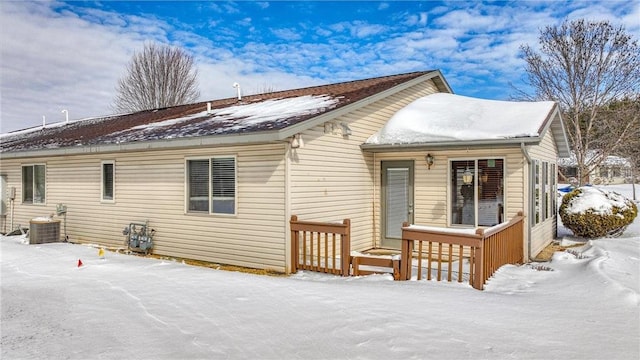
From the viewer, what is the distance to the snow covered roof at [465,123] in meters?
8.38

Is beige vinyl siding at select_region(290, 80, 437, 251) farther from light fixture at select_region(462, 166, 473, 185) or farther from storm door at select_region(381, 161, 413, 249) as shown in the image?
light fixture at select_region(462, 166, 473, 185)

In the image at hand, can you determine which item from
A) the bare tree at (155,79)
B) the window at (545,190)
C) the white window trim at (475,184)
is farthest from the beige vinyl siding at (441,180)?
the bare tree at (155,79)

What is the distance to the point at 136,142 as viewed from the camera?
29.5 ft

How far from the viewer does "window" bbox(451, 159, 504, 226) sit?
8641 millimetres

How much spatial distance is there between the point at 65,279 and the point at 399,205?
6786 millimetres

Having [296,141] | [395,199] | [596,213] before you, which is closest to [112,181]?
[296,141]

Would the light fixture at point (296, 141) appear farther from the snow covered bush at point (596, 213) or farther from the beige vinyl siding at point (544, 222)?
the snow covered bush at point (596, 213)

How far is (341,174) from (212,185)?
2667 mm

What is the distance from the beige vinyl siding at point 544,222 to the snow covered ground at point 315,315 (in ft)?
6.33

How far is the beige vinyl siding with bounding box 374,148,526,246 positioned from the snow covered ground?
184 cm

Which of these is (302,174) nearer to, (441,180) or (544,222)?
(441,180)

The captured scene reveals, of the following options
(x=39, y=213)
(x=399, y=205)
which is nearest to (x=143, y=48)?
(x=39, y=213)

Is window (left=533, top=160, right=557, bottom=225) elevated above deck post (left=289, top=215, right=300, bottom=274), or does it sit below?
above

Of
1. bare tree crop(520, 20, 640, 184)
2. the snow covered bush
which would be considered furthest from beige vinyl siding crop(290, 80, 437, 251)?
bare tree crop(520, 20, 640, 184)
